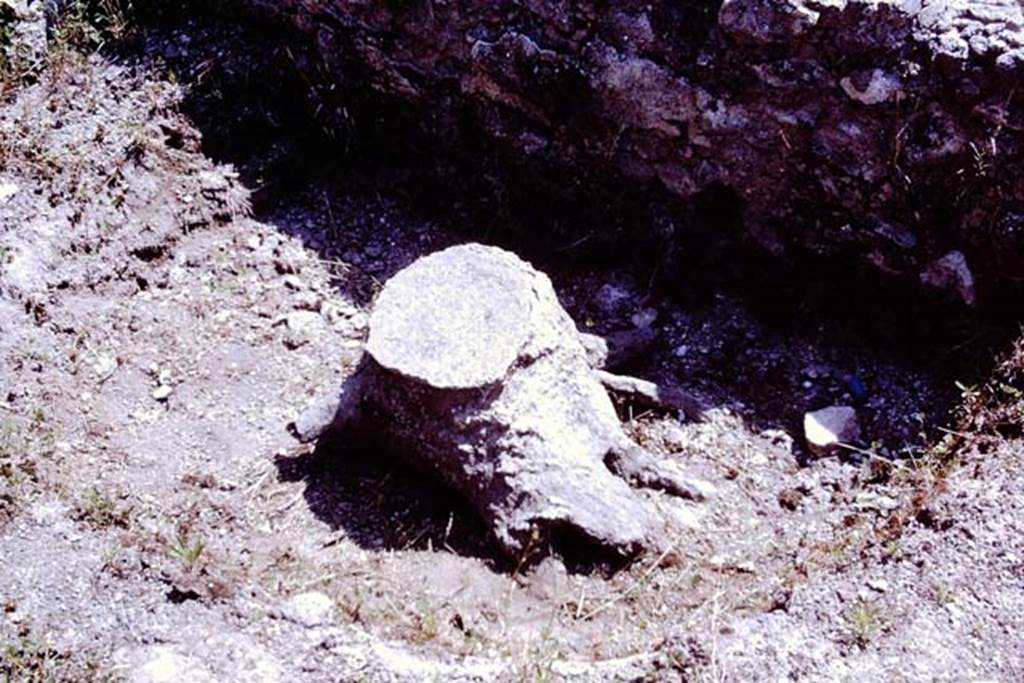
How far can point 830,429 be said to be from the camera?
3764 mm

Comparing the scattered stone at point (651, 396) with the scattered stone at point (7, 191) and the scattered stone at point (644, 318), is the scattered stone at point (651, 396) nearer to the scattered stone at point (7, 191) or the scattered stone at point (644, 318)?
the scattered stone at point (644, 318)

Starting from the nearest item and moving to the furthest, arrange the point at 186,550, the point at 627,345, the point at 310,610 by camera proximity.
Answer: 1. the point at 310,610
2. the point at 186,550
3. the point at 627,345

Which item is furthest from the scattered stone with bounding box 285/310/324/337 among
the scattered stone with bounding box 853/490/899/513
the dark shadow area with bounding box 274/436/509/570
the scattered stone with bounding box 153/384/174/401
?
the scattered stone with bounding box 853/490/899/513

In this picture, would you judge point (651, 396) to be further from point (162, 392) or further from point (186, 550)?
point (162, 392)

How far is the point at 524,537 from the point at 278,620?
2.58ft

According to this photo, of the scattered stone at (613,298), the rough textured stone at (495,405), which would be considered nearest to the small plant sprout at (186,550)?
the rough textured stone at (495,405)

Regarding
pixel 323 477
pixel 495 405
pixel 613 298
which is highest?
pixel 613 298

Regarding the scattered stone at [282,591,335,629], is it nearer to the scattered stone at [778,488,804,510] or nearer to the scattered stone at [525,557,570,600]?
the scattered stone at [525,557,570,600]

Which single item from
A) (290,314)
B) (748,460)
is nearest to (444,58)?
(290,314)

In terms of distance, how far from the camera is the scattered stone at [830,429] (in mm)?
3738

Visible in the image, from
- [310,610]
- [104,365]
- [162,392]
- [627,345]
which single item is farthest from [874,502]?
[104,365]

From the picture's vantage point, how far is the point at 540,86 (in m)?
4.25

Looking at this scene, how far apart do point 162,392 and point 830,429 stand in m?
2.44

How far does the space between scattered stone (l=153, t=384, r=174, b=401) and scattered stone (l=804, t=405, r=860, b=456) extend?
7.68 ft
